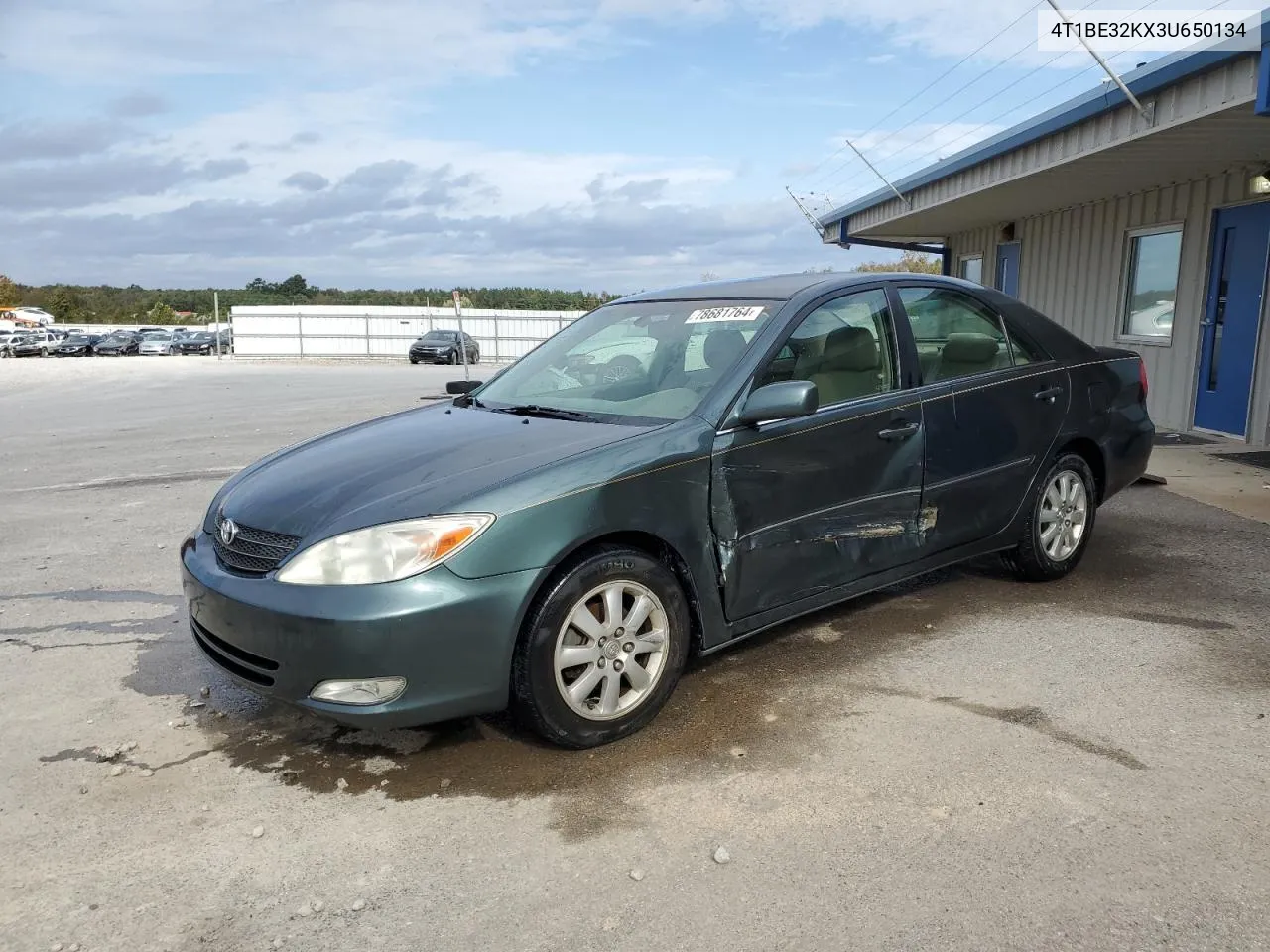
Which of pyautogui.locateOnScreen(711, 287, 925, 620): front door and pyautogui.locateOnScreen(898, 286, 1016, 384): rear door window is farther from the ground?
pyautogui.locateOnScreen(898, 286, 1016, 384): rear door window

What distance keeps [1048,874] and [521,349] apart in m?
45.7

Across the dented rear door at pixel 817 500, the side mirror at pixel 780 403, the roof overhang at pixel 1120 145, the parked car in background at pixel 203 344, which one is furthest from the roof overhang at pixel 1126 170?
the parked car in background at pixel 203 344

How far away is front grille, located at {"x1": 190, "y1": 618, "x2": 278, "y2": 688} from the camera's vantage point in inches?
124

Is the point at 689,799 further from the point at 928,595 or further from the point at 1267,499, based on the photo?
the point at 1267,499

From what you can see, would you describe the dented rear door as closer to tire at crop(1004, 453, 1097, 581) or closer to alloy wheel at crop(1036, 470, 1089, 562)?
tire at crop(1004, 453, 1097, 581)

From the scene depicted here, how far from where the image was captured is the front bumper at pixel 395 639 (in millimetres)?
2957

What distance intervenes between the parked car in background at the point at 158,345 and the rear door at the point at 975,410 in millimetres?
47299

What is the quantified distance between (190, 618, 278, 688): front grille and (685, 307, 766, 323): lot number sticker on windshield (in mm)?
2251

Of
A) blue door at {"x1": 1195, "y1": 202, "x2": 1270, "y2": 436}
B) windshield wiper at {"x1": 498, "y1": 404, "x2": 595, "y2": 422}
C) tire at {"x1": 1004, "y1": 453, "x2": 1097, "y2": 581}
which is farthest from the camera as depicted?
blue door at {"x1": 1195, "y1": 202, "x2": 1270, "y2": 436}

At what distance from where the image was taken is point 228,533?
3.47 metres

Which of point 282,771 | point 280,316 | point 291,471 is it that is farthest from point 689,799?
point 280,316

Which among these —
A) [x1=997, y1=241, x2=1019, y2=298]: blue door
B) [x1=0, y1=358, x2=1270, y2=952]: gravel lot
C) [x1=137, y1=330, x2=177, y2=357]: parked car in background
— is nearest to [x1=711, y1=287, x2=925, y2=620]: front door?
[x1=0, y1=358, x2=1270, y2=952]: gravel lot

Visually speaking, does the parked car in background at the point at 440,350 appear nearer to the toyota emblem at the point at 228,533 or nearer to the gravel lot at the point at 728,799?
the gravel lot at the point at 728,799

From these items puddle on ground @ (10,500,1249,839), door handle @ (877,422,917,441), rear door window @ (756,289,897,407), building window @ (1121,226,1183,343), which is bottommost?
puddle on ground @ (10,500,1249,839)
